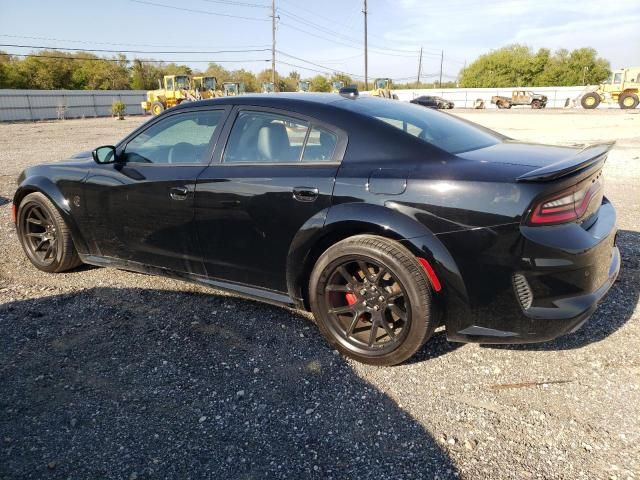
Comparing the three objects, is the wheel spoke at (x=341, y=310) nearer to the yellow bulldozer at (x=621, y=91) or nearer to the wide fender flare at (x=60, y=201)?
the wide fender flare at (x=60, y=201)

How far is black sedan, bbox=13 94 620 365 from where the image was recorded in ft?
7.73

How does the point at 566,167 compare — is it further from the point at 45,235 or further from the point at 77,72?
the point at 77,72

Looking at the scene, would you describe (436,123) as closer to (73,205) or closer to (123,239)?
(123,239)

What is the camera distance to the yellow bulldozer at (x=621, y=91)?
112 ft

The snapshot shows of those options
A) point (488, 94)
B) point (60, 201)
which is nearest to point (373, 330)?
point (60, 201)

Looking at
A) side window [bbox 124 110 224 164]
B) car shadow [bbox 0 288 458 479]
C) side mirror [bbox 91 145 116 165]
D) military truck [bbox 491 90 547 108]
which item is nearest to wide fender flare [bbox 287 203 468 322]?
car shadow [bbox 0 288 458 479]

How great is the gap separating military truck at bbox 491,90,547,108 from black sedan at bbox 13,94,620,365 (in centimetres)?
4770

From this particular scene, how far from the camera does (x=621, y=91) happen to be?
1374 inches

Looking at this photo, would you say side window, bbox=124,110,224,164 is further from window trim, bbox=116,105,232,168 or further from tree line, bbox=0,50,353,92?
tree line, bbox=0,50,353,92

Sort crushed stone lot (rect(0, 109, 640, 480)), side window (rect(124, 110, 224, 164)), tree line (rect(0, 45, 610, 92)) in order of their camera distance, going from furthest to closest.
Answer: tree line (rect(0, 45, 610, 92))
side window (rect(124, 110, 224, 164))
crushed stone lot (rect(0, 109, 640, 480))

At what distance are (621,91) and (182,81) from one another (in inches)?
1328

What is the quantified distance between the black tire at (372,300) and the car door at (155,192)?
1.06 metres

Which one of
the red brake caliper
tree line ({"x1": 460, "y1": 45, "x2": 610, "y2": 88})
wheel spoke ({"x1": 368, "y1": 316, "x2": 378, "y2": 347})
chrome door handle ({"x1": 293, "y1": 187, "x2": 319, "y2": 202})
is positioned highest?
tree line ({"x1": 460, "y1": 45, "x2": 610, "y2": 88})

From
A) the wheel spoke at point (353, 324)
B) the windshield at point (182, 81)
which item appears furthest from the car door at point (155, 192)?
the windshield at point (182, 81)
